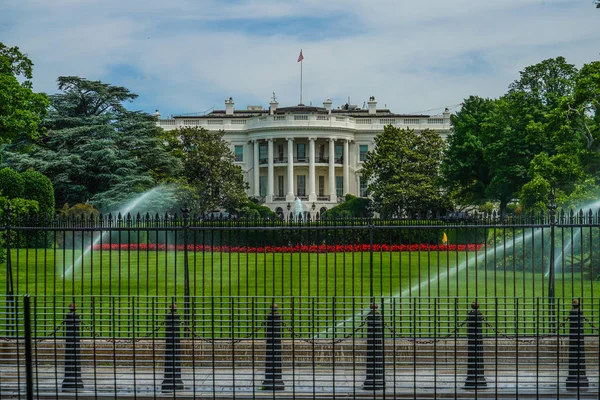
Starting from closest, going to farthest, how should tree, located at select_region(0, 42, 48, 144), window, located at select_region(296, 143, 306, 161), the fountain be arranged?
tree, located at select_region(0, 42, 48, 144) < the fountain < window, located at select_region(296, 143, 306, 161)

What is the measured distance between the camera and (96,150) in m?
44.6

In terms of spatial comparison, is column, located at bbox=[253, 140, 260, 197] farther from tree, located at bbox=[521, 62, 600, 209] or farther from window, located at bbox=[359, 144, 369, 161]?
tree, located at bbox=[521, 62, 600, 209]

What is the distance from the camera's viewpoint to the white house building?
73.8 meters

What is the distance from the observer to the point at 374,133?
252 feet

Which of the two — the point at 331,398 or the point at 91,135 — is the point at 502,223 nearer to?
the point at 331,398

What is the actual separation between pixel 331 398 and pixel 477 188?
41106mm

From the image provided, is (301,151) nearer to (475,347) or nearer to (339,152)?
(339,152)

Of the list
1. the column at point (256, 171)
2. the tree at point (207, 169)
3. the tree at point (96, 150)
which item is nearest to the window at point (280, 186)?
the column at point (256, 171)

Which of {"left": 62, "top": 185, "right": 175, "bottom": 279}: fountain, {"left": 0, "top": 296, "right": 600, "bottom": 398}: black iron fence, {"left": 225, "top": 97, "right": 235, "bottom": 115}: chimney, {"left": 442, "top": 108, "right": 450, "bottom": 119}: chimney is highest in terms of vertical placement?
{"left": 225, "top": 97, "right": 235, "bottom": 115}: chimney

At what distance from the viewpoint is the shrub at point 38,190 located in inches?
1106

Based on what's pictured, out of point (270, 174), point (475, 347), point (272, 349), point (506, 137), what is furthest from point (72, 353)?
point (270, 174)

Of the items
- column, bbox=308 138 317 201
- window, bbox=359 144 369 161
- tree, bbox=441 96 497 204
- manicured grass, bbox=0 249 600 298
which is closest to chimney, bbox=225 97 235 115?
column, bbox=308 138 317 201

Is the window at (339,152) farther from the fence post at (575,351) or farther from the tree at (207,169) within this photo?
the fence post at (575,351)

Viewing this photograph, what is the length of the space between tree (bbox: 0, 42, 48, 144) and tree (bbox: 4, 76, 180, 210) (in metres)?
13.5
